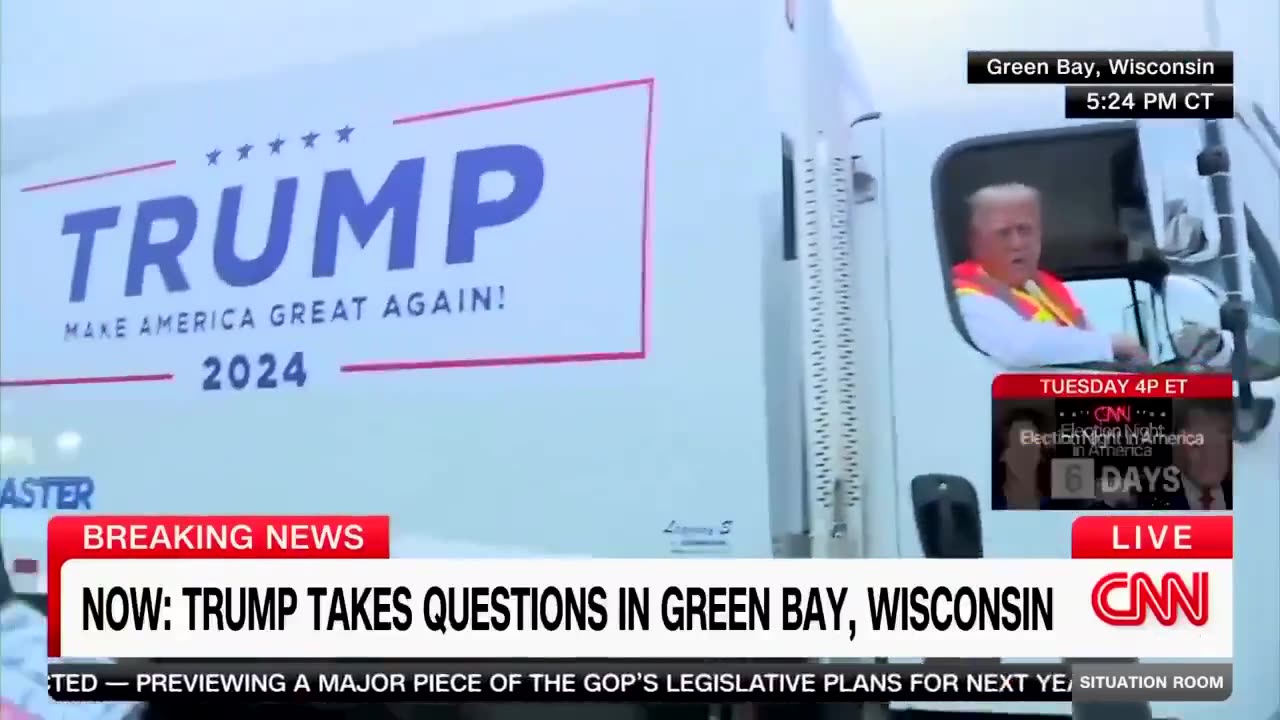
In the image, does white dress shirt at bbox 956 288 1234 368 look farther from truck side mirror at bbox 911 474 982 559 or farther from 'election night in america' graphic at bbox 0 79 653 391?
'election night in america' graphic at bbox 0 79 653 391

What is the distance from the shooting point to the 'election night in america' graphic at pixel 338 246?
6.31 feet

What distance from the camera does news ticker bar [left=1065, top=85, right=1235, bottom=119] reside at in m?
1.83

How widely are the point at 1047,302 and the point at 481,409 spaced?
0.93 m

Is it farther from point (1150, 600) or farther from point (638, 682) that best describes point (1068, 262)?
point (638, 682)

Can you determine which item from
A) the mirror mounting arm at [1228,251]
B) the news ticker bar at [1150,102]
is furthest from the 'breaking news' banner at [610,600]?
the news ticker bar at [1150,102]

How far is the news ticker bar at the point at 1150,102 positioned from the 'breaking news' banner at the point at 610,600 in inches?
24.8

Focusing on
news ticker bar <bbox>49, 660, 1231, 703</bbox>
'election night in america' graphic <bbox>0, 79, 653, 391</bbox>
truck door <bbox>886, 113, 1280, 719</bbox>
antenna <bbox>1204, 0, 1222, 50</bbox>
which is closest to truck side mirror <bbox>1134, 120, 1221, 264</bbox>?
truck door <bbox>886, 113, 1280, 719</bbox>

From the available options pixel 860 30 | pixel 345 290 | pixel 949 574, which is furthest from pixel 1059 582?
pixel 345 290

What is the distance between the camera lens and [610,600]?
73.9 inches

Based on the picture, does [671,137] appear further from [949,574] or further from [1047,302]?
[949,574]

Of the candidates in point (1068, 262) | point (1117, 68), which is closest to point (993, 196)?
point (1068, 262)

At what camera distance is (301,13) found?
2.11 metres

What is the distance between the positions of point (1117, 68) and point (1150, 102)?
7 cm

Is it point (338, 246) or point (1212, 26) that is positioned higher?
point (1212, 26)
